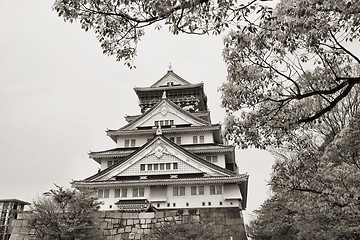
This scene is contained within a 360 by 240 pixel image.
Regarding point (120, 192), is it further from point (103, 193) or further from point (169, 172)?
point (169, 172)

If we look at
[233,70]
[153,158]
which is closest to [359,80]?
[233,70]

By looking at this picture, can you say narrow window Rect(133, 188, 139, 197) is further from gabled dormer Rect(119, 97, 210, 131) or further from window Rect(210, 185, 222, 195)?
gabled dormer Rect(119, 97, 210, 131)

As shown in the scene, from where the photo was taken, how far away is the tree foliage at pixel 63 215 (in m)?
14.3

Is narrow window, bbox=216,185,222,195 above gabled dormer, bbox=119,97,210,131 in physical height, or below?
below

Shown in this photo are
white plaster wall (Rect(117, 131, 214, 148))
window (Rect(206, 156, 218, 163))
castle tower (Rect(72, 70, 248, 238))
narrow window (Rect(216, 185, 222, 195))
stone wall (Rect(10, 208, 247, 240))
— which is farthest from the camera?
white plaster wall (Rect(117, 131, 214, 148))

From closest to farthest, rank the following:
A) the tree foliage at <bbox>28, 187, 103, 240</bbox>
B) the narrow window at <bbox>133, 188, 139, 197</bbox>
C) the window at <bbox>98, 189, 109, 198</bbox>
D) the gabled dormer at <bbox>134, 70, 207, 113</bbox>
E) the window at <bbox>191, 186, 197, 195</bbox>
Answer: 1. the tree foliage at <bbox>28, 187, 103, 240</bbox>
2. the window at <bbox>191, 186, 197, 195</bbox>
3. the narrow window at <bbox>133, 188, 139, 197</bbox>
4. the window at <bbox>98, 189, 109, 198</bbox>
5. the gabled dormer at <bbox>134, 70, 207, 113</bbox>

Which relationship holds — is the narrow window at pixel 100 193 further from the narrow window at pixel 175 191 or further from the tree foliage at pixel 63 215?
the tree foliage at pixel 63 215

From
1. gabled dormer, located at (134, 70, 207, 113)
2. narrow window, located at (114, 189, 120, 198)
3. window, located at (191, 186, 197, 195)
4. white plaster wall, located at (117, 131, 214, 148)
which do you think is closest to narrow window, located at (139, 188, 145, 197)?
narrow window, located at (114, 189, 120, 198)

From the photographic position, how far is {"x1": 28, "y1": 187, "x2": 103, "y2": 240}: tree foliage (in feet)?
46.8

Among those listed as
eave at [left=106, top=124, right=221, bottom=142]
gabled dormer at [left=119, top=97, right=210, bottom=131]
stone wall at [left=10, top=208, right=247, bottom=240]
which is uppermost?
gabled dormer at [left=119, top=97, right=210, bottom=131]

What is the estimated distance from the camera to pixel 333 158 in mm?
9625

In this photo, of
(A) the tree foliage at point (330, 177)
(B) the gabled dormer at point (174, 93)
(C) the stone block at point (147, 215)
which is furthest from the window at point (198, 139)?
(A) the tree foliage at point (330, 177)

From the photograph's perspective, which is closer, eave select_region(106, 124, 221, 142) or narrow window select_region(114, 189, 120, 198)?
narrow window select_region(114, 189, 120, 198)

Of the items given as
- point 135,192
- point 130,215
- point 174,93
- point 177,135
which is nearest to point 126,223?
point 130,215
